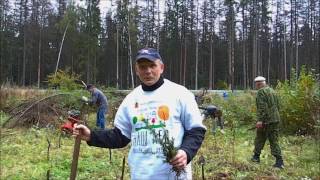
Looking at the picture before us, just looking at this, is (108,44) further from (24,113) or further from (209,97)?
(24,113)

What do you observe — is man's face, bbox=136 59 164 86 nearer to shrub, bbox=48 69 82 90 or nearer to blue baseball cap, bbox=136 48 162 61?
blue baseball cap, bbox=136 48 162 61

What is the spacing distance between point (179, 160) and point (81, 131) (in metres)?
0.81

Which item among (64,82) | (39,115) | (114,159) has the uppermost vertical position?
(64,82)

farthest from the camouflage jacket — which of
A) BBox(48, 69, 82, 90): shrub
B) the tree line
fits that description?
→ the tree line

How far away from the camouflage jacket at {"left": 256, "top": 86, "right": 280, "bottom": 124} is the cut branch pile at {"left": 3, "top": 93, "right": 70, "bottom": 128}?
663cm

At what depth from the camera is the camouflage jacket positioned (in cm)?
917

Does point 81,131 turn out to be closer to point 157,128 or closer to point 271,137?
point 157,128

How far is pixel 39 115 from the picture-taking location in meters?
14.2

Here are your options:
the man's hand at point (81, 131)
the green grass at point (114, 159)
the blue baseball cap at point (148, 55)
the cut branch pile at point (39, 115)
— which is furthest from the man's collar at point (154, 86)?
the cut branch pile at point (39, 115)

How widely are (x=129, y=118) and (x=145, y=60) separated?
390 millimetres

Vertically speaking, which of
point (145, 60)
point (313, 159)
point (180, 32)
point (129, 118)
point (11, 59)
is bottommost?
point (313, 159)

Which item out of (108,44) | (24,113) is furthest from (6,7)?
(24,113)

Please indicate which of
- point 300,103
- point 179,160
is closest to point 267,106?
point 300,103

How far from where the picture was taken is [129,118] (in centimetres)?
304
